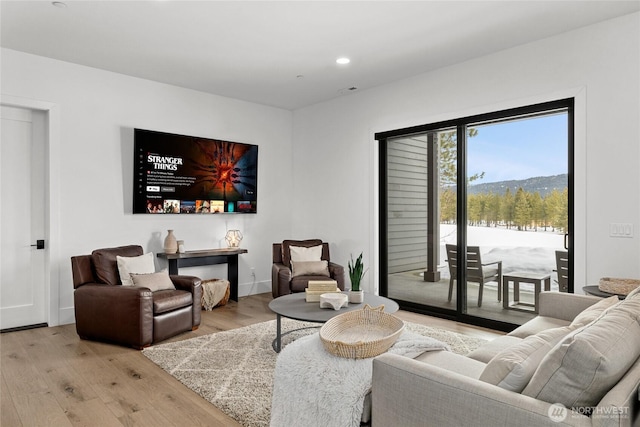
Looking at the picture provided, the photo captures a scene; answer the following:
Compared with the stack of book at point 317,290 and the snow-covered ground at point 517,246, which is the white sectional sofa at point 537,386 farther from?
the snow-covered ground at point 517,246

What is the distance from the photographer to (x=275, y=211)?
20.7 feet

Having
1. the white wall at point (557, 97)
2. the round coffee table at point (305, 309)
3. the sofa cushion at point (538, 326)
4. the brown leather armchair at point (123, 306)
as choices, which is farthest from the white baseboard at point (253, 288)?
the sofa cushion at point (538, 326)

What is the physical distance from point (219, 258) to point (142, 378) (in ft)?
8.41

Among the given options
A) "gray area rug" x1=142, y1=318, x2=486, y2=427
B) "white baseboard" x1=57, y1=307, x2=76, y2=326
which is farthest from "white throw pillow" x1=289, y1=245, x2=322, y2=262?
"white baseboard" x1=57, y1=307, x2=76, y2=326

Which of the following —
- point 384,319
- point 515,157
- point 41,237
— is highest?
point 515,157

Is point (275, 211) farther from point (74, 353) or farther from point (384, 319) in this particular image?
point (384, 319)

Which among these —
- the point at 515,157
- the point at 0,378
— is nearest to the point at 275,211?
the point at 515,157

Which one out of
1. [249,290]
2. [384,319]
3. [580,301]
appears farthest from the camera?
[249,290]

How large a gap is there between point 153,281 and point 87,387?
127 cm

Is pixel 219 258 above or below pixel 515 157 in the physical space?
below

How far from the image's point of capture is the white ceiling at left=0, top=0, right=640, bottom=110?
327 centimetres

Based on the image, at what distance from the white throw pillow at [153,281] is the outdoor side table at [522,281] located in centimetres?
332

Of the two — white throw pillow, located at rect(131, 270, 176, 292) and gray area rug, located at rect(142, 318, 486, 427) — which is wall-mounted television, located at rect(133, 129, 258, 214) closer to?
white throw pillow, located at rect(131, 270, 176, 292)

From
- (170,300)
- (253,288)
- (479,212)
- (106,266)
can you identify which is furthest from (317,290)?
(253,288)
